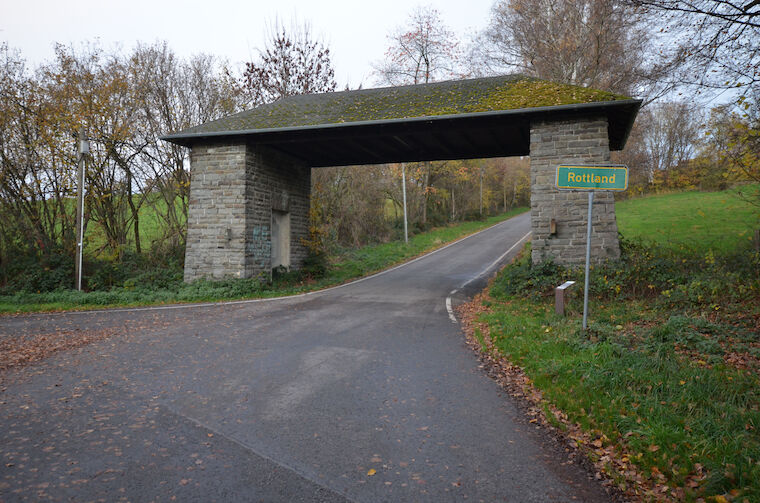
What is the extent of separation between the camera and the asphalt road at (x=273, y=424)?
10.2 ft

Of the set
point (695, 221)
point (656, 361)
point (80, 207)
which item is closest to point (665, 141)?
point (695, 221)

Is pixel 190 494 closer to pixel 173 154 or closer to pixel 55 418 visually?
pixel 55 418

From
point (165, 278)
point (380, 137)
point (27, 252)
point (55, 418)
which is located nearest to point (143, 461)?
point (55, 418)

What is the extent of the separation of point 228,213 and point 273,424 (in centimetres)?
975

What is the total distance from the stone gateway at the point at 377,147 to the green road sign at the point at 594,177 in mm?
4049

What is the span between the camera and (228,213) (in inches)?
505

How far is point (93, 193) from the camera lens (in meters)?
15.0

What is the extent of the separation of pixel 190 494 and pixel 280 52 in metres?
21.2

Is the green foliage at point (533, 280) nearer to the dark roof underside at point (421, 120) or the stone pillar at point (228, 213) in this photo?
the dark roof underside at point (421, 120)

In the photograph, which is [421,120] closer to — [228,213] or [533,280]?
[533,280]

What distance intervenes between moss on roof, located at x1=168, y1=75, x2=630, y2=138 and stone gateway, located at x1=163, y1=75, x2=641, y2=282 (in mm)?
36

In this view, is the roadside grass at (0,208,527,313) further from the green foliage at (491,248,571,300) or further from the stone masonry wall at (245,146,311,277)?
the green foliage at (491,248,571,300)

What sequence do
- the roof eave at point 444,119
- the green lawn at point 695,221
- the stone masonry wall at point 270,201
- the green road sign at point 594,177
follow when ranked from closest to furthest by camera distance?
the green road sign at point 594,177 < the roof eave at point 444,119 < the stone masonry wall at point 270,201 < the green lawn at point 695,221

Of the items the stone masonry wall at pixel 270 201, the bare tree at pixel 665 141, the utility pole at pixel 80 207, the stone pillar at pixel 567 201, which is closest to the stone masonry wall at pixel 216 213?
the stone masonry wall at pixel 270 201
